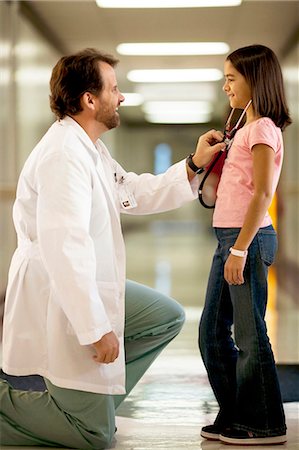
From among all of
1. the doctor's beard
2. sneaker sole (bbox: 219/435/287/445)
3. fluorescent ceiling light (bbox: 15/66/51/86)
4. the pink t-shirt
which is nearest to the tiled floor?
sneaker sole (bbox: 219/435/287/445)

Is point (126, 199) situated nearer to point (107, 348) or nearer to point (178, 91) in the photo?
point (107, 348)

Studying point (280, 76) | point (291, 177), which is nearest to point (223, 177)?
point (280, 76)

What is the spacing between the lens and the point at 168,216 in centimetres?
2923

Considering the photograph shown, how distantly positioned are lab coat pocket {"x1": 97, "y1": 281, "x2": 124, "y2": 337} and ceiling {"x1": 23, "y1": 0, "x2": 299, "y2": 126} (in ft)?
18.7

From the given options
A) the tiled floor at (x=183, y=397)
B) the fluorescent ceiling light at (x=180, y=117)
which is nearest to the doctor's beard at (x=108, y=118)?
the tiled floor at (x=183, y=397)

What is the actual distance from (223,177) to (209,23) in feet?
21.4

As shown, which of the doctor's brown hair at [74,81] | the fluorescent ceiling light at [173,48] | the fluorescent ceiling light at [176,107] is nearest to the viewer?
the doctor's brown hair at [74,81]

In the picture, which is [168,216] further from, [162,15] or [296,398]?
[296,398]

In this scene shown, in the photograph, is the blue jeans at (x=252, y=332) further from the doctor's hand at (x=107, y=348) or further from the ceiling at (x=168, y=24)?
the ceiling at (x=168, y=24)

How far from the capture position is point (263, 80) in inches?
104

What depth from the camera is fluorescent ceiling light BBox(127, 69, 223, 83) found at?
12.8 meters

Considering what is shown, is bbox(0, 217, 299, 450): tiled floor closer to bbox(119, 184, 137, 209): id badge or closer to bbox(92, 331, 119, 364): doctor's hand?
bbox(92, 331, 119, 364): doctor's hand

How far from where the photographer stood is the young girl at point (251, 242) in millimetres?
2600

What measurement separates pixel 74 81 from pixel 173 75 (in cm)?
1068
